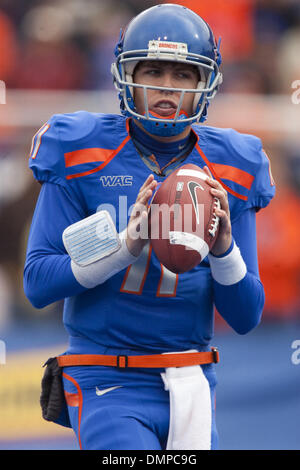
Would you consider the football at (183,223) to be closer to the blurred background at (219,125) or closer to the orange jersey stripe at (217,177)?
the orange jersey stripe at (217,177)

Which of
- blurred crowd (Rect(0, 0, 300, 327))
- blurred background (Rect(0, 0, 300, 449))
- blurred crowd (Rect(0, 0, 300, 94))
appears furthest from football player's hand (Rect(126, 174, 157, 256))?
blurred crowd (Rect(0, 0, 300, 94))

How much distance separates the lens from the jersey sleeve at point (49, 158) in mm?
1900

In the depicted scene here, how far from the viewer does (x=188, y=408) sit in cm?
182

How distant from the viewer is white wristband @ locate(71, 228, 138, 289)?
174 centimetres

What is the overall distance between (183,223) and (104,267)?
8.1 inches

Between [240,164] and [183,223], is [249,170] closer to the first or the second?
[240,164]

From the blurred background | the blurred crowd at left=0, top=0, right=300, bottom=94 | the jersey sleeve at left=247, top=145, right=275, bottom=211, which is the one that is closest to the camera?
the jersey sleeve at left=247, top=145, right=275, bottom=211

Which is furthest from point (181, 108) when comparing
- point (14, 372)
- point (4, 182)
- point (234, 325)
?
point (4, 182)

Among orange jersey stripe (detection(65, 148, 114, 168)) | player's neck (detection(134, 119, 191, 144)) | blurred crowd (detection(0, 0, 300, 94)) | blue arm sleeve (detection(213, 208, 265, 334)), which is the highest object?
blurred crowd (detection(0, 0, 300, 94))

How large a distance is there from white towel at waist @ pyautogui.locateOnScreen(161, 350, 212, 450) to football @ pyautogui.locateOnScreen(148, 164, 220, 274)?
0.91 feet

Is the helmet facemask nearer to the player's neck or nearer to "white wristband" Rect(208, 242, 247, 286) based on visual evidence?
the player's neck

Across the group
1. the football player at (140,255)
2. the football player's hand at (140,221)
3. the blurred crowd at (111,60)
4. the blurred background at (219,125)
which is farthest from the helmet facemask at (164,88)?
the blurred crowd at (111,60)

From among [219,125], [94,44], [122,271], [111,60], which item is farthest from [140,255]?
[94,44]

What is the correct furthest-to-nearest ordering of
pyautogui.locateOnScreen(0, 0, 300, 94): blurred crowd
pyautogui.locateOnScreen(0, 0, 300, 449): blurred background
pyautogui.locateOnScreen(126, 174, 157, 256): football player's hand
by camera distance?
pyautogui.locateOnScreen(0, 0, 300, 94): blurred crowd < pyautogui.locateOnScreen(0, 0, 300, 449): blurred background < pyautogui.locateOnScreen(126, 174, 157, 256): football player's hand
